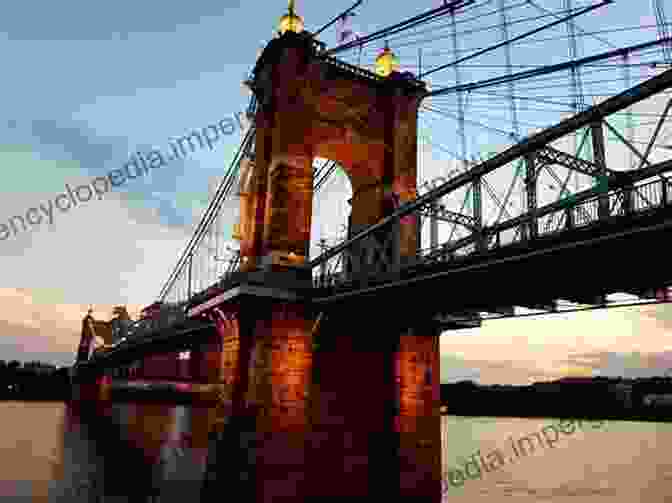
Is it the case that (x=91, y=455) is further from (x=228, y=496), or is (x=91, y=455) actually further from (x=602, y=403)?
(x=602, y=403)

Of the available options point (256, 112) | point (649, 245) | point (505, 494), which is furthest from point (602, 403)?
point (649, 245)

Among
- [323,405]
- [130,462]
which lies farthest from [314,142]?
[130,462]

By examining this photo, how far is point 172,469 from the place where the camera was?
128 feet

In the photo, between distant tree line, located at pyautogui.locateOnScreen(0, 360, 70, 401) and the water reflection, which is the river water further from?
distant tree line, located at pyautogui.locateOnScreen(0, 360, 70, 401)

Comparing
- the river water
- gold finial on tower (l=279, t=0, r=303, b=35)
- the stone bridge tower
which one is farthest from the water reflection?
gold finial on tower (l=279, t=0, r=303, b=35)

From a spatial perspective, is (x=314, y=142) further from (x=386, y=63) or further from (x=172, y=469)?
(x=172, y=469)

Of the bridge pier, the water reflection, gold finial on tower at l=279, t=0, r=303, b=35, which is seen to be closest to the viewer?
the bridge pier

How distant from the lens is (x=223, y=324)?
26.2 m

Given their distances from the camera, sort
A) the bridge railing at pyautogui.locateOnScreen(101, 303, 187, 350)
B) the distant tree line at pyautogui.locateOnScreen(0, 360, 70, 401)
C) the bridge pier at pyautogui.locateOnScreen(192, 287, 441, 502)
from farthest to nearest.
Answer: the distant tree line at pyautogui.locateOnScreen(0, 360, 70, 401)
the bridge railing at pyautogui.locateOnScreen(101, 303, 187, 350)
the bridge pier at pyautogui.locateOnScreen(192, 287, 441, 502)

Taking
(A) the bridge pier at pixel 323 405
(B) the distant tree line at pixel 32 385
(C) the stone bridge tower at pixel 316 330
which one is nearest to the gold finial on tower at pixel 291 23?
(C) the stone bridge tower at pixel 316 330

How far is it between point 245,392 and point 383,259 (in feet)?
25.5

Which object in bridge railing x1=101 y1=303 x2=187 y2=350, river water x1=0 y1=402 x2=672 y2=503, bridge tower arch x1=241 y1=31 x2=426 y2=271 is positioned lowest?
→ river water x1=0 y1=402 x2=672 y2=503

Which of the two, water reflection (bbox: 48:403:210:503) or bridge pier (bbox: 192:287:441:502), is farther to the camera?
water reflection (bbox: 48:403:210:503)

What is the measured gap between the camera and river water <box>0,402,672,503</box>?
107 ft
